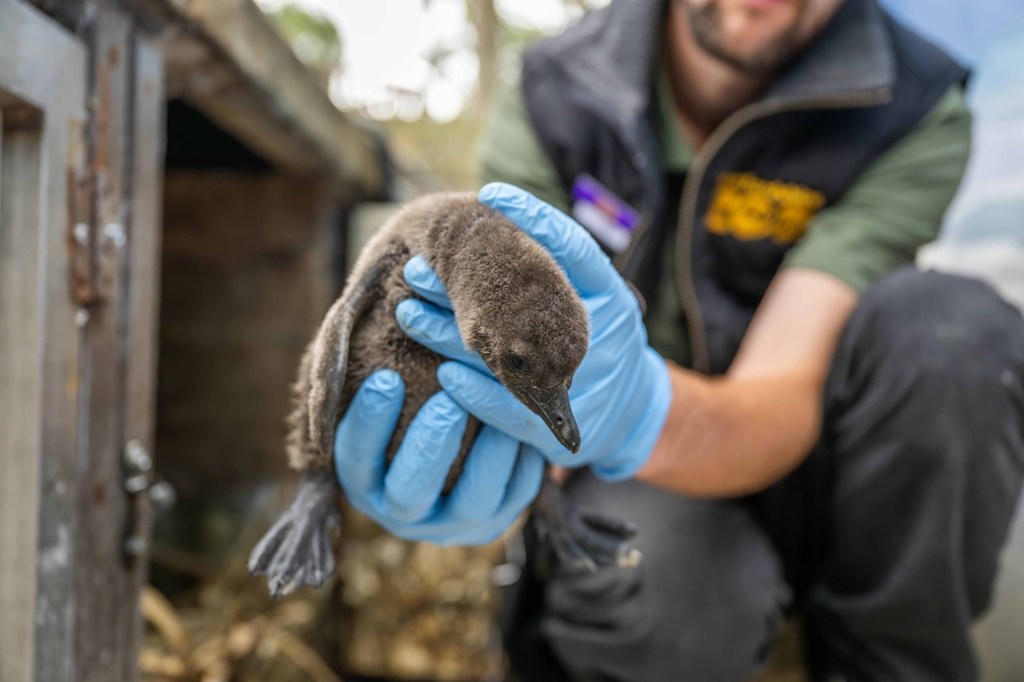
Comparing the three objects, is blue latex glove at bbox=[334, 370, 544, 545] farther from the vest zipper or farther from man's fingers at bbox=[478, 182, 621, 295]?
the vest zipper

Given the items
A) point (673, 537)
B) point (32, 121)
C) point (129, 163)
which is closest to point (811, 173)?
point (673, 537)

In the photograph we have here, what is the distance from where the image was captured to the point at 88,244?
60.9 inches

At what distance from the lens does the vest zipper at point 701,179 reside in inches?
91.0

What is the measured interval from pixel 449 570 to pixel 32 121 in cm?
263

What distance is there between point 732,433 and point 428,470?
893mm

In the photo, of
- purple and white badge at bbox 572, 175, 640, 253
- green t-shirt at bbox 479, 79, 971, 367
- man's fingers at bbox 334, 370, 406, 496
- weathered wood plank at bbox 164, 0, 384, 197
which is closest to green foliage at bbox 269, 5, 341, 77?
weathered wood plank at bbox 164, 0, 384, 197

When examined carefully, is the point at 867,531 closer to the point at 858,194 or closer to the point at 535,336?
the point at 858,194

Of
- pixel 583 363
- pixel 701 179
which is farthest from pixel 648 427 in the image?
pixel 701 179

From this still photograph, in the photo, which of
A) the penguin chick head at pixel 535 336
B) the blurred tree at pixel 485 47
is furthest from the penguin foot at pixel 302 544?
the blurred tree at pixel 485 47

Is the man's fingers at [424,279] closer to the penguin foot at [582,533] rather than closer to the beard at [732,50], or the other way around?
the penguin foot at [582,533]

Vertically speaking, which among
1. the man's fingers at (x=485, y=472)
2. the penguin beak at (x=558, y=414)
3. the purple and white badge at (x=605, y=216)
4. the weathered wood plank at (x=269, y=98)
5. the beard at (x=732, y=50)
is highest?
the beard at (x=732, y=50)

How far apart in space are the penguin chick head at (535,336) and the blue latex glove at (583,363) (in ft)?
0.43

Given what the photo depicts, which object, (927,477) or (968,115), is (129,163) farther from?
(968,115)

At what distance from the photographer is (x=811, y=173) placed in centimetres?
245
